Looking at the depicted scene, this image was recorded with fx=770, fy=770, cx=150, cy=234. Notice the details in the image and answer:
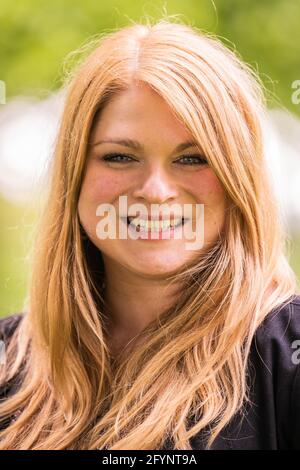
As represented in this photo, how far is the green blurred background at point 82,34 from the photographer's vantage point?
4.02 meters

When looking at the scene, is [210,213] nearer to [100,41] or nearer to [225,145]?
[225,145]

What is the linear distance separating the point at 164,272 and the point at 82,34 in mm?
2493

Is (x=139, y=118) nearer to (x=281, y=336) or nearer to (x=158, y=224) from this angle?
(x=158, y=224)

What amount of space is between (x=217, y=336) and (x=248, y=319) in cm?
9

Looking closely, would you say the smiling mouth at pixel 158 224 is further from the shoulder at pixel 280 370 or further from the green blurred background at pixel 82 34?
the green blurred background at pixel 82 34

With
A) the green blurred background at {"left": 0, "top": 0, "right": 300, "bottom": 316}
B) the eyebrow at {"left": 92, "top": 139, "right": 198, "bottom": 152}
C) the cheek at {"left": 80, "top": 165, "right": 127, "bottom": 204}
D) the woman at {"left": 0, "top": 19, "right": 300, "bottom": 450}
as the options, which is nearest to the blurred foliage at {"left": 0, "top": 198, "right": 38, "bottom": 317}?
the green blurred background at {"left": 0, "top": 0, "right": 300, "bottom": 316}

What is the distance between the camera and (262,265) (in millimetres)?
1916

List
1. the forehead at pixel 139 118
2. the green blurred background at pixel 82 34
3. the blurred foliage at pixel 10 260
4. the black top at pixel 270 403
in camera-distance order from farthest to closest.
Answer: the green blurred background at pixel 82 34, the blurred foliage at pixel 10 260, the forehead at pixel 139 118, the black top at pixel 270 403

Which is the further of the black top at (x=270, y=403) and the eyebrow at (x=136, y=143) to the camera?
the eyebrow at (x=136, y=143)

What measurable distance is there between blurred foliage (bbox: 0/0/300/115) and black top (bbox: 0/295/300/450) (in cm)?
246

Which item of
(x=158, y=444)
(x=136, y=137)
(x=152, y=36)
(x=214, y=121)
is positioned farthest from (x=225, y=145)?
(x=158, y=444)

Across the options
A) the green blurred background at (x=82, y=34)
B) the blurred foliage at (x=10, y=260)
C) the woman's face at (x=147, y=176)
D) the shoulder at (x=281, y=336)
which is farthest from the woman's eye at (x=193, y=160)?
the green blurred background at (x=82, y=34)

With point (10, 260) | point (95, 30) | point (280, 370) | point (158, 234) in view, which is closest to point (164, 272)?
point (158, 234)

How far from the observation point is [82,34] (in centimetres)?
408
